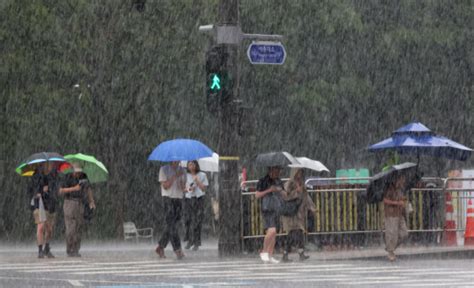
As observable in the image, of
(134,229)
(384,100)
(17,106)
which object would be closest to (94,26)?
(17,106)

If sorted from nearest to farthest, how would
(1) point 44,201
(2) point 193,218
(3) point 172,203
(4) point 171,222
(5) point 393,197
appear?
1. (5) point 393,197
2. (4) point 171,222
3. (3) point 172,203
4. (1) point 44,201
5. (2) point 193,218

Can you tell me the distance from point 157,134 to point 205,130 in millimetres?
2092

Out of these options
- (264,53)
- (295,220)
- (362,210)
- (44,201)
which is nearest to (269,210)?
(295,220)

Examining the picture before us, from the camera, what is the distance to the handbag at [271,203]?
22719 mm

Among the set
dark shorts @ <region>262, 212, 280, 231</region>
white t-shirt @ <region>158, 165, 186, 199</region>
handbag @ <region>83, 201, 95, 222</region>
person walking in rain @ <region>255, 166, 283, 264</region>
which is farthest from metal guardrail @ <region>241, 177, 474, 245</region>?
handbag @ <region>83, 201, 95, 222</region>

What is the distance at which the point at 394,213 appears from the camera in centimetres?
2312

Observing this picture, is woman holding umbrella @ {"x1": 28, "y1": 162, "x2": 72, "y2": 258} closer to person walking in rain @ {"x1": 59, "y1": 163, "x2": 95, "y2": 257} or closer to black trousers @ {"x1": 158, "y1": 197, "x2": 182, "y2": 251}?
person walking in rain @ {"x1": 59, "y1": 163, "x2": 95, "y2": 257}

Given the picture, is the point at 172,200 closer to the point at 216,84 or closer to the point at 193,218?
the point at 216,84

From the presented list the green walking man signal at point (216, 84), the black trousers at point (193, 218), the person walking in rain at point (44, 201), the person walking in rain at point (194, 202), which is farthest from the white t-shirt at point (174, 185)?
the black trousers at point (193, 218)

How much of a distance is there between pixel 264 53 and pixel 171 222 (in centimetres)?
329

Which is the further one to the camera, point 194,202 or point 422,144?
point 422,144

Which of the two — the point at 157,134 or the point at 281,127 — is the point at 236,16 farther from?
the point at 281,127

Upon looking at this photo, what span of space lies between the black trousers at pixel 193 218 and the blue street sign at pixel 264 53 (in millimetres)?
4427

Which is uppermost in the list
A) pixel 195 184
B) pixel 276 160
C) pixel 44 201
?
pixel 276 160
